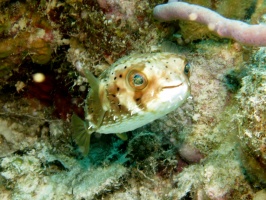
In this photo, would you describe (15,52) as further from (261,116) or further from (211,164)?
(261,116)

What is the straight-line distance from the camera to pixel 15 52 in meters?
3.84

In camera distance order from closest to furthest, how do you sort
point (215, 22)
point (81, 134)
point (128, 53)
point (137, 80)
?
point (137, 80) < point (215, 22) < point (81, 134) < point (128, 53)

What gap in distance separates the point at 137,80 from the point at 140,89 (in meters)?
0.08

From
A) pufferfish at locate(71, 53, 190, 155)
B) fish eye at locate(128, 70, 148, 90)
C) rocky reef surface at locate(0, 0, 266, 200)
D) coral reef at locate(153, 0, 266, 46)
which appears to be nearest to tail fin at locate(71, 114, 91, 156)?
pufferfish at locate(71, 53, 190, 155)

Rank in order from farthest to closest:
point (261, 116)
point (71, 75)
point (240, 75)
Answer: point (71, 75) → point (240, 75) → point (261, 116)

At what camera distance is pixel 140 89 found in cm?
220

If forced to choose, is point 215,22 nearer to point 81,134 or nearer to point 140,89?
point 140,89

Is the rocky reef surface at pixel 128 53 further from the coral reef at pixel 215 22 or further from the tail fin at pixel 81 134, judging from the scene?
the tail fin at pixel 81 134

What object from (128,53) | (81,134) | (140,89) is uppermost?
Result: (140,89)

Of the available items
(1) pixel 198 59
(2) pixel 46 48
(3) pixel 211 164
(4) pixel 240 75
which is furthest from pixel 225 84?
(2) pixel 46 48

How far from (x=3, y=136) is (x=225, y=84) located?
3835 millimetres

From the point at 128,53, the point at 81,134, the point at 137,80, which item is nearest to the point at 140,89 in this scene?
the point at 137,80

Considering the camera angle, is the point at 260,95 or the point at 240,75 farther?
the point at 240,75

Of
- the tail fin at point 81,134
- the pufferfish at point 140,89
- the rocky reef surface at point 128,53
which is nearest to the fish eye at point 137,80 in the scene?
the pufferfish at point 140,89
